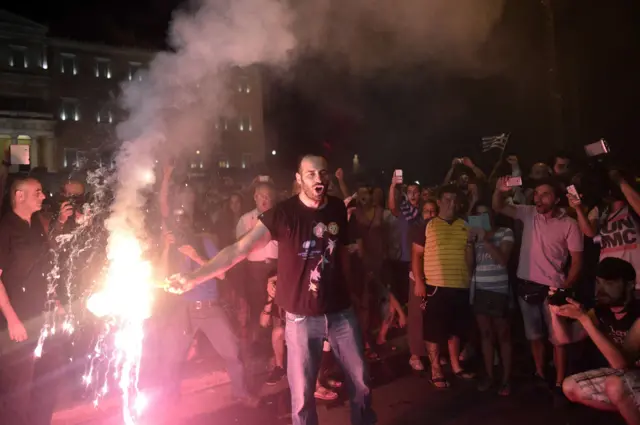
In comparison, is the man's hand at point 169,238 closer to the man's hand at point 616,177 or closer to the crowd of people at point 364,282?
the crowd of people at point 364,282

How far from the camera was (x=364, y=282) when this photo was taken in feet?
23.6

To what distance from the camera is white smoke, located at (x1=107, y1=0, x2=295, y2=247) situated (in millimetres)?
6254

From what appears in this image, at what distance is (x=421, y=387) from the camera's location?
5.88 meters

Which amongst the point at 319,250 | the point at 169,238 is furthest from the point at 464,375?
the point at 169,238

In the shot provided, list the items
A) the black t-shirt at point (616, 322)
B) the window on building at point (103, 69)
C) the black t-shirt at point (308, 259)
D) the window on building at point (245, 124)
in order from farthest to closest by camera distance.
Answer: the window on building at point (103, 69)
the window on building at point (245, 124)
the black t-shirt at point (616, 322)
the black t-shirt at point (308, 259)

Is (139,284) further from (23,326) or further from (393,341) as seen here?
(393,341)

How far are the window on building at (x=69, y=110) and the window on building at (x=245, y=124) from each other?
14.1 m

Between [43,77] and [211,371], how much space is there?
140 feet

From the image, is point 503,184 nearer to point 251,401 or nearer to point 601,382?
point 601,382

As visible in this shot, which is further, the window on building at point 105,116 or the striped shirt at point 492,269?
the window on building at point 105,116

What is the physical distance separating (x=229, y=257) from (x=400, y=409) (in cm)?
257

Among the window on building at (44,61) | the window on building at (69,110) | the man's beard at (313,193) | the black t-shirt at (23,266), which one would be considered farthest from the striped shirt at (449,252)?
the window on building at (44,61)

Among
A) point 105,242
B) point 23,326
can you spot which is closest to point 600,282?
point 23,326

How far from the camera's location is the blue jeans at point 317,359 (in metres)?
3.89
